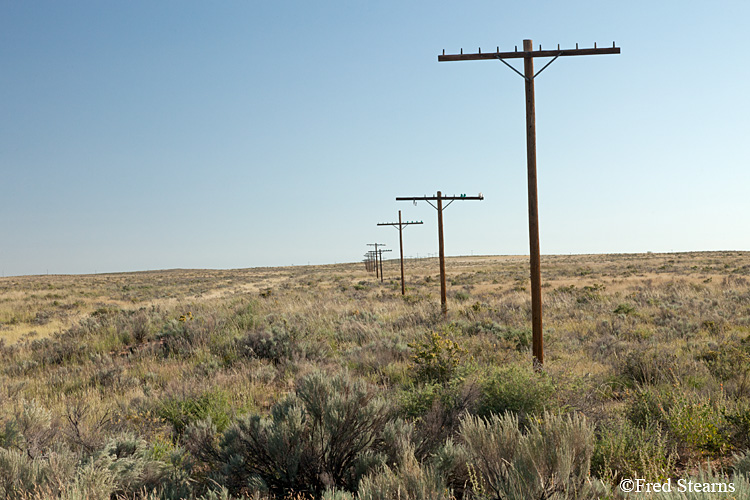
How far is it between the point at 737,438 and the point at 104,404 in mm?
9592

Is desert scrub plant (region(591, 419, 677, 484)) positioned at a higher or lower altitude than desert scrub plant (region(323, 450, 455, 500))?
lower

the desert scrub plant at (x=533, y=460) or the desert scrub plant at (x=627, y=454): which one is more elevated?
the desert scrub plant at (x=533, y=460)

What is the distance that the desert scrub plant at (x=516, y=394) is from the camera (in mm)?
5785

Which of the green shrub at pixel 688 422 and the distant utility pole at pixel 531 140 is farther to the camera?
the distant utility pole at pixel 531 140

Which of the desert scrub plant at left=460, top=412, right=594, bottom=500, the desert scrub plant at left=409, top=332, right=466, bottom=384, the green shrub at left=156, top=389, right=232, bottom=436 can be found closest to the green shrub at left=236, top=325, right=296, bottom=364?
the green shrub at left=156, top=389, right=232, bottom=436

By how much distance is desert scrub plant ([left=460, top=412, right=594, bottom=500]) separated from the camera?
10.5 feet

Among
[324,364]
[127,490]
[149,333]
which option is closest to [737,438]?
[127,490]

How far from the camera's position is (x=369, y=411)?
4.60 meters

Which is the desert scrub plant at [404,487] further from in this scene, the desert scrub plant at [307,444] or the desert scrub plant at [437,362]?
the desert scrub plant at [437,362]

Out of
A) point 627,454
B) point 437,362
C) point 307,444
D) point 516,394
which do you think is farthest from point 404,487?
point 437,362

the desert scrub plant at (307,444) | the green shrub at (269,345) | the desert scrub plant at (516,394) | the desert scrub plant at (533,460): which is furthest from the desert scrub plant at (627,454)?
the green shrub at (269,345)

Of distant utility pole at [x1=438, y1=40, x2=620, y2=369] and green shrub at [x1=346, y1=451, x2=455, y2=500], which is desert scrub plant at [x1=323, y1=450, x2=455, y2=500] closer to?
green shrub at [x1=346, y1=451, x2=455, y2=500]

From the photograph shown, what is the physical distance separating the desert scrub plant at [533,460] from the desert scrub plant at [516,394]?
71.8 inches

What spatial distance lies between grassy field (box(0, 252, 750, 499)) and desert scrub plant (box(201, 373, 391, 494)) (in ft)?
0.05
